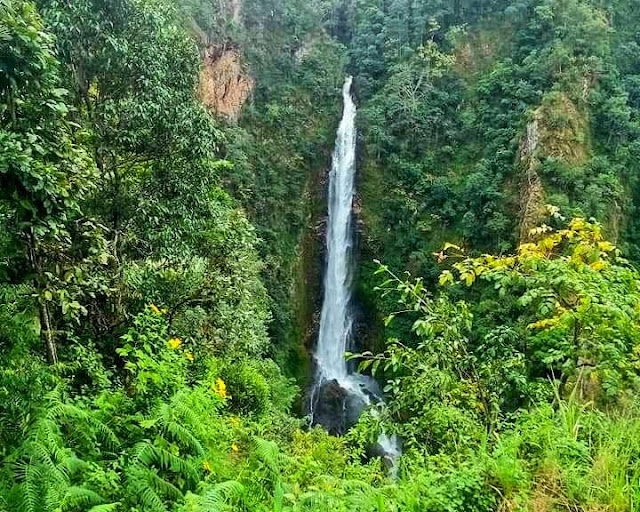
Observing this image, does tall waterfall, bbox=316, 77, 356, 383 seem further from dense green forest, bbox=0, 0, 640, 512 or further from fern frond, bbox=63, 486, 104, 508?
fern frond, bbox=63, 486, 104, 508

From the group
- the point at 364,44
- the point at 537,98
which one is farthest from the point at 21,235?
the point at 364,44

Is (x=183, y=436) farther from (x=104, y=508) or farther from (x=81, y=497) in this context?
(x=104, y=508)

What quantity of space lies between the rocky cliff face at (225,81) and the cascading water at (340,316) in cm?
493

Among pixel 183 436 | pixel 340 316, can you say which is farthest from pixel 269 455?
pixel 340 316

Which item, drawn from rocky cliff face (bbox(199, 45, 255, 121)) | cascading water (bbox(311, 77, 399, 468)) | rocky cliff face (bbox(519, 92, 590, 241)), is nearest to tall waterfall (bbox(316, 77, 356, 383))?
cascading water (bbox(311, 77, 399, 468))

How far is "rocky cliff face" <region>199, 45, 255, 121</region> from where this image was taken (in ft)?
70.8

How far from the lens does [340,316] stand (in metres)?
21.3

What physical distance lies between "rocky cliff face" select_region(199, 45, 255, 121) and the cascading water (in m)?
4.93

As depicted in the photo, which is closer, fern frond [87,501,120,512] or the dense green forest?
fern frond [87,501,120,512]

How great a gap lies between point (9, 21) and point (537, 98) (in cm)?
2082

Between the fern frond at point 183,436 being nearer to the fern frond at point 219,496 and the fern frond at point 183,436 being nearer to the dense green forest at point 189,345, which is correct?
the dense green forest at point 189,345

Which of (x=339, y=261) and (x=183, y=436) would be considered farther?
(x=339, y=261)

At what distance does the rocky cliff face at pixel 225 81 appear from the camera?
850 inches

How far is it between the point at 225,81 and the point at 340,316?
11.4 metres
